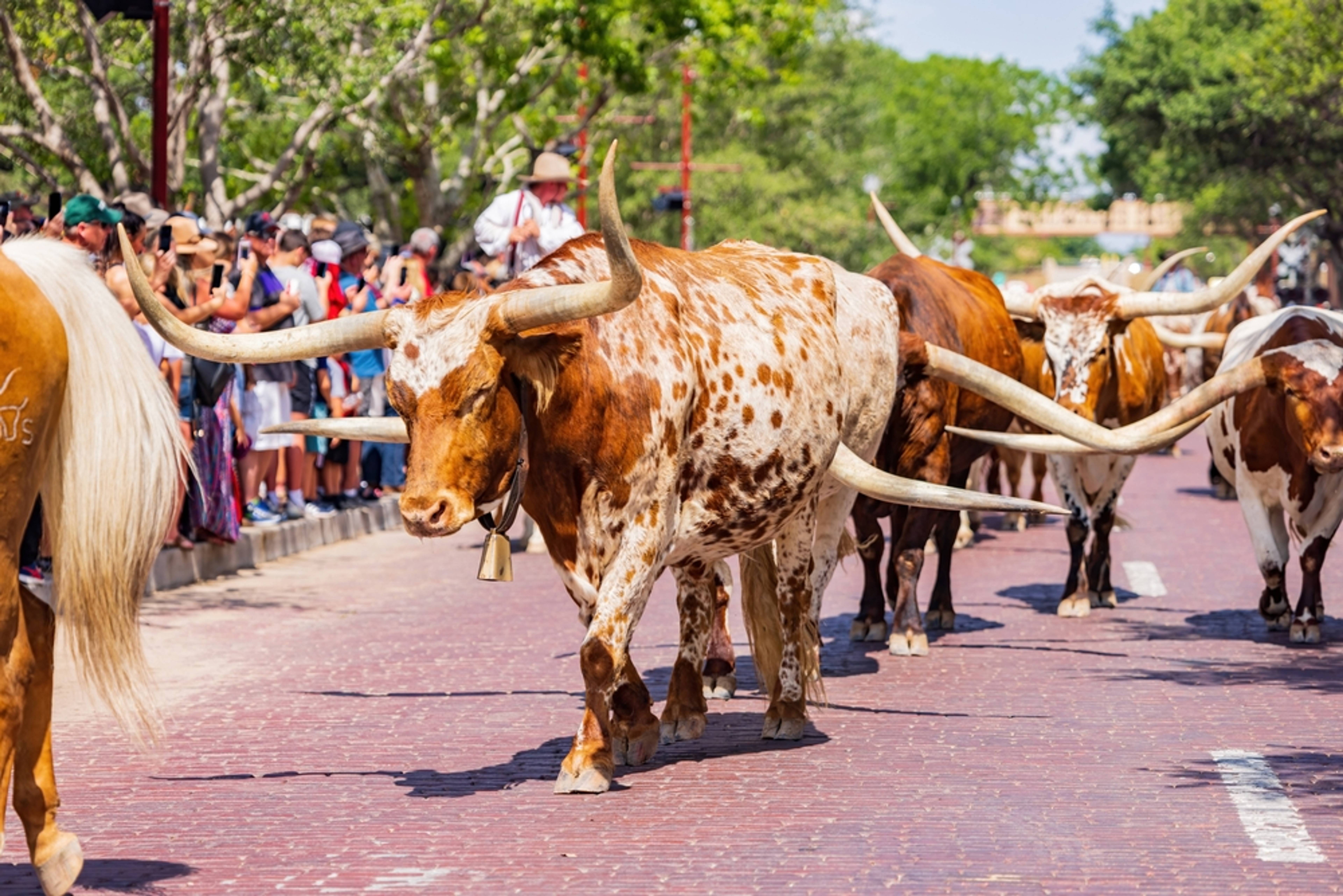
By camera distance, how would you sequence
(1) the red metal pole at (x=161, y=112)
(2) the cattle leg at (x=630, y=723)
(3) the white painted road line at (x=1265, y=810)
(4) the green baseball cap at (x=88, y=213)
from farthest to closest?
1. (1) the red metal pole at (x=161, y=112)
2. (4) the green baseball cap at (x=88, y=213)
3. (2) the cattle leg at (x=630, y=723)
4. (3) the white painted road line at (x=1265, y=810)

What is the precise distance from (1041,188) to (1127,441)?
8168cm

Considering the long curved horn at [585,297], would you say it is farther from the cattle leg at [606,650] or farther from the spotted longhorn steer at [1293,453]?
the spotted longhorn steer at [1293,453]

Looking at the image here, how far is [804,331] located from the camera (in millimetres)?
7914

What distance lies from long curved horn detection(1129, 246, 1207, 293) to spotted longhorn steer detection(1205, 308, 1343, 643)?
1.72 m

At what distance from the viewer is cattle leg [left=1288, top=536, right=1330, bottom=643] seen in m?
10.4

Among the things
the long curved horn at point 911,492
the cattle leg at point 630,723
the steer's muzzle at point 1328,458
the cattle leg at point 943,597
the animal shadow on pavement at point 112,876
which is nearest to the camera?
the animal shadow on pavement at point 112,876

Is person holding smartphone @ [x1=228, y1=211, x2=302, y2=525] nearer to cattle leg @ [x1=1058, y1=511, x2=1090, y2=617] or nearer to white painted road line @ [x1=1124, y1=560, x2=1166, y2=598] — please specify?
cattle leg @ [x1=1058, y1=511, x2=1090, y2=617]

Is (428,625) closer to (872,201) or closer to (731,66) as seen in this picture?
(872,201)

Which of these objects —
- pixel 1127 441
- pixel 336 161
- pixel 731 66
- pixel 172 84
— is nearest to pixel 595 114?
pixel 731 66

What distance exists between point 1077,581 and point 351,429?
533 cm

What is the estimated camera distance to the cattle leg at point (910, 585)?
10180 mm

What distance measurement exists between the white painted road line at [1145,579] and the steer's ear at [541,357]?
6.50 metres

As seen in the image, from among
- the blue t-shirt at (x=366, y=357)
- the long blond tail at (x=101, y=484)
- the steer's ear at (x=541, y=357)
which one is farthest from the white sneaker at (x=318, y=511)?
the long blond tail at (x=101, y=484)

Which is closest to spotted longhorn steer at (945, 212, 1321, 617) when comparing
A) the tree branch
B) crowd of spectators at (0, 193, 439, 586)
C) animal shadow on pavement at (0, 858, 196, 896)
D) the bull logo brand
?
crowd of spectators at (0, 193, 439, 586)
